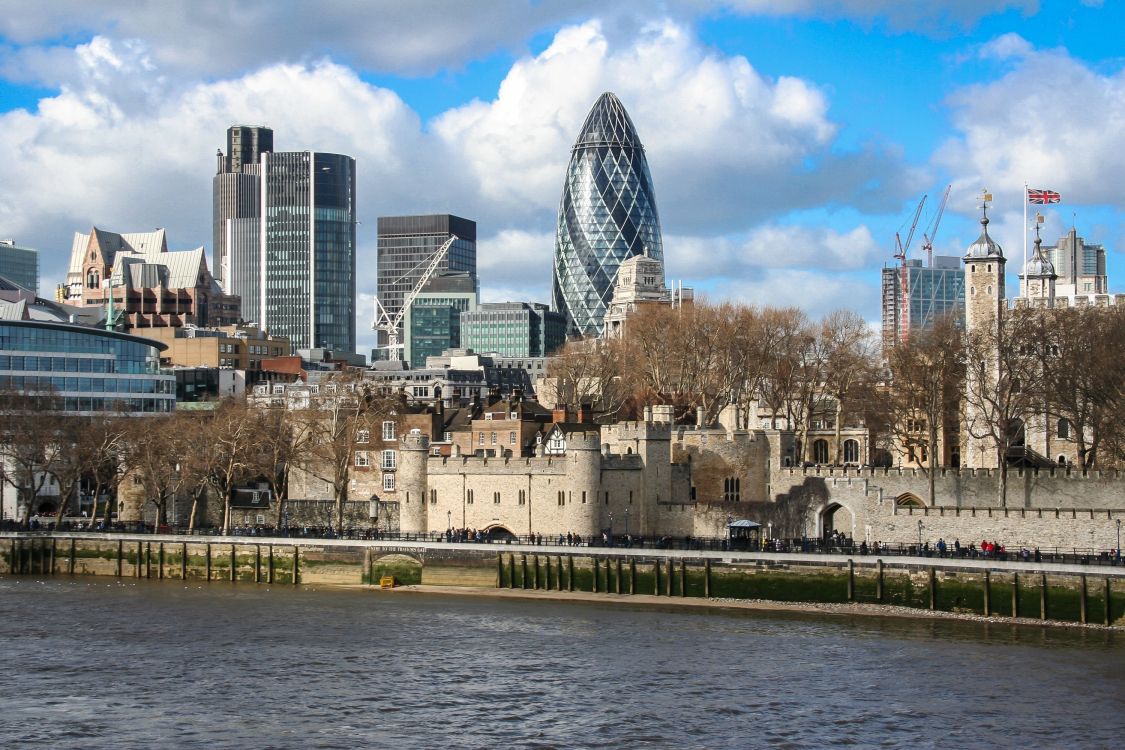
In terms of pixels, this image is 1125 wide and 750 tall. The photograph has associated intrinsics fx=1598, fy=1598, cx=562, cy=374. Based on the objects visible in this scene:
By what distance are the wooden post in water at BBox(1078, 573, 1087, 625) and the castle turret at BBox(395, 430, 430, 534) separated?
36145 mm

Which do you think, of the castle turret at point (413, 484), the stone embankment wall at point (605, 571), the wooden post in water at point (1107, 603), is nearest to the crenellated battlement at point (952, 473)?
the stone embankment wall at point (605, 571)

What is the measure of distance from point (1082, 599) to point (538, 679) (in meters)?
24.9

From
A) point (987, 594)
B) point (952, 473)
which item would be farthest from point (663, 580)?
point (952, 473)

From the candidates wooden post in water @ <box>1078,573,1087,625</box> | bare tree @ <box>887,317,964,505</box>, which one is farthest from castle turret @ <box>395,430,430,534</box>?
wooden post in water @ <box>1078,573,1087,625</box>

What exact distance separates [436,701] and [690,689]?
8.73 metres

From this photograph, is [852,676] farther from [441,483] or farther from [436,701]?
[441,483]

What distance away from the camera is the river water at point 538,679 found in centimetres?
4894

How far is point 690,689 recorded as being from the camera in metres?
54.9

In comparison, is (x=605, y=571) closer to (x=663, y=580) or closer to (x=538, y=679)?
(x=663, y=580)

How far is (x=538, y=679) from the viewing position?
5675 cm

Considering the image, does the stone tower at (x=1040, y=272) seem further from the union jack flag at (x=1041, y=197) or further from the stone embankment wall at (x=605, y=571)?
the stone embankment wall at (x=605, y=571)

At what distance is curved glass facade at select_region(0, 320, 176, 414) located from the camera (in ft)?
415

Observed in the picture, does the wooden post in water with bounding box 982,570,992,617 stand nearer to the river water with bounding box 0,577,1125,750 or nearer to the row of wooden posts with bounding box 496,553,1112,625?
the row of wooden posts with bounding box 496,553,1112,625

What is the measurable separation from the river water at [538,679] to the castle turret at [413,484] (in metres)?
13.0
